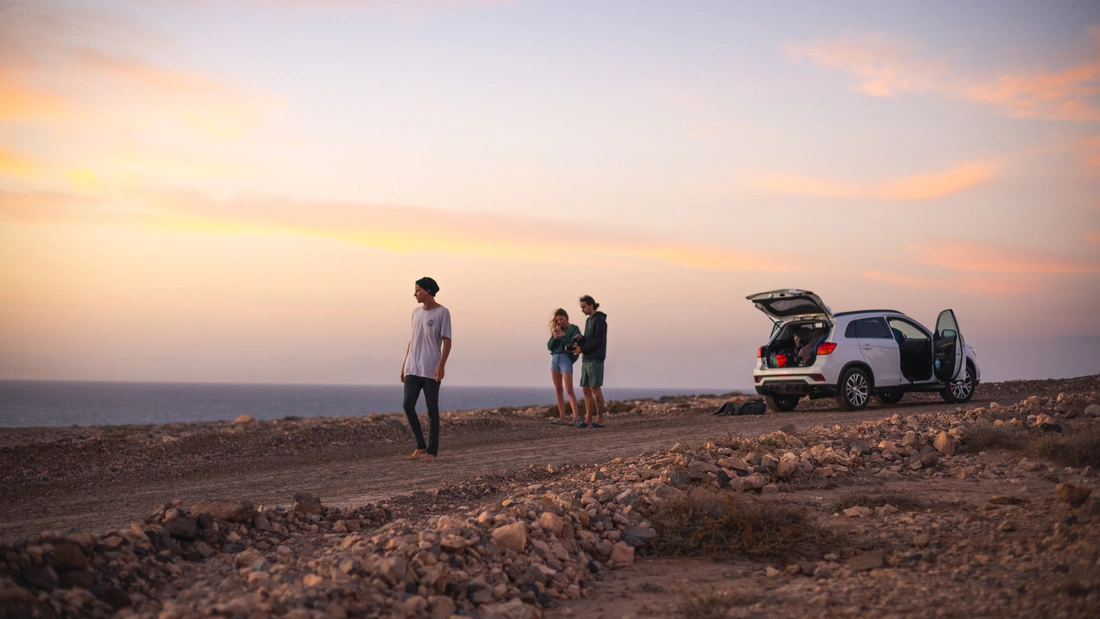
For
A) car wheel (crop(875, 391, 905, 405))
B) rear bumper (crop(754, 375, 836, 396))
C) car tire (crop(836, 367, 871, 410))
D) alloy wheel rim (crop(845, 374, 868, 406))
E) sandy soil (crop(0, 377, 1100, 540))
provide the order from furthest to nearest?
car wheel (crop(875, 391, 905, 405)) < alloy wheel rim (crop(845, 374, 868, 406)) < car tire (crop(836, 367, 871, 410)) < rear bumper (crop(754, 375, 836, 396)) < sandy soil (crop(0, 377, 1100, 540))

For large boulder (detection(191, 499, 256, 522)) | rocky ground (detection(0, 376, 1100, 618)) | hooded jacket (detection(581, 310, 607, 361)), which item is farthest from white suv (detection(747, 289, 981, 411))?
large boulder (detection(191, 499, 256, 522))

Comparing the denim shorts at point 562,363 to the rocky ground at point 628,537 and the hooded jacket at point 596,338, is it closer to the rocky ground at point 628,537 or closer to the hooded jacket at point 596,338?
the hooded jacket at point 596,338

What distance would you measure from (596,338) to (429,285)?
16.9 ft

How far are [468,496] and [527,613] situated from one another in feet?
10.8

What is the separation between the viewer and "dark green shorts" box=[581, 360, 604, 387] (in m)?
15.1

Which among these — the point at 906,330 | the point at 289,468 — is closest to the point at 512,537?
the point at 289,468

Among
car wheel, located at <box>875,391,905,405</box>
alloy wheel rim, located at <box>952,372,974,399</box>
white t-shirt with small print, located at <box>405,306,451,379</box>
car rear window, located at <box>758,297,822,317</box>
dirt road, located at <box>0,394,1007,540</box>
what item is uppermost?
car rear window, located at <box>758,297,822,317</box>

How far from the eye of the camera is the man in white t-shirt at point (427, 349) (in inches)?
411

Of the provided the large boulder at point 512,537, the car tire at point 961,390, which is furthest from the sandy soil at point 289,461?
the large boulder at point 512,537

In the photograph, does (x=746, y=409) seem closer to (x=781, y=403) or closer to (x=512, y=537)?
(x=781, y=403)

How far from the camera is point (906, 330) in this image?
17.1 m

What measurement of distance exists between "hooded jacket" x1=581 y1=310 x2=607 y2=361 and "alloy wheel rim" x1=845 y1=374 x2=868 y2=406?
4.94m

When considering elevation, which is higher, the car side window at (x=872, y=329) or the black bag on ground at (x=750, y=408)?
the car side window at (x=872, y=329)

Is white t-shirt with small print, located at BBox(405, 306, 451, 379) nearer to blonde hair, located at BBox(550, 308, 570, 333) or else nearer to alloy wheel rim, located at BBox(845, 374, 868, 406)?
blonde hair, located at BBox(550, 308, 570, 333)
